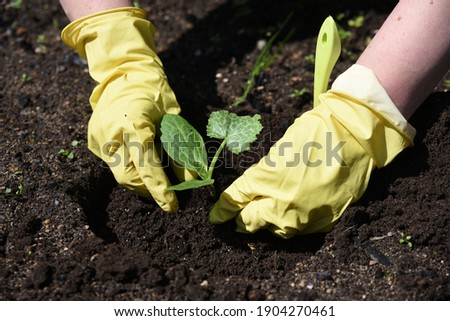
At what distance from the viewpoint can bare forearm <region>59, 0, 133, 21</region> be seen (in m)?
1.86

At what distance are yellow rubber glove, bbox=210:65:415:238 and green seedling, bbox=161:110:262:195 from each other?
9 cm

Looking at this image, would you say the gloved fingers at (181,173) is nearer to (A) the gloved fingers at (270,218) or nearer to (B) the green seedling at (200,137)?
(B) the green seedling at (200,137)

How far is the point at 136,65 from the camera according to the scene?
5.90 ft

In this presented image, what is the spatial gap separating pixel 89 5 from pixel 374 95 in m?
0.84

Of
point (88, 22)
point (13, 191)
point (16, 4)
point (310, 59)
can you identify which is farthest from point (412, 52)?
point (16, 4)

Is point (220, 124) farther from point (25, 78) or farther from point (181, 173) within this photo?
point (25, 78)

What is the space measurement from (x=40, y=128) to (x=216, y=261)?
2.42 feet

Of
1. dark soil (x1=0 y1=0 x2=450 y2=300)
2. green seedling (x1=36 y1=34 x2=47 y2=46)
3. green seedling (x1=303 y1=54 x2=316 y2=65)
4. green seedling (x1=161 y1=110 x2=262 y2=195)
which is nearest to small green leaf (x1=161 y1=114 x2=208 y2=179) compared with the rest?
green seedling (x1=161 y1=110 x2=262 y2=195)

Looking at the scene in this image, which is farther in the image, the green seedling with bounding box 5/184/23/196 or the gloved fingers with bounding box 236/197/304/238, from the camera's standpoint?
the green seedling with bounding box 5/184/23/196

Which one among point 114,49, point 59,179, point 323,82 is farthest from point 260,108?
point 59,179

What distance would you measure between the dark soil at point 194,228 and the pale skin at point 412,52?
0.39ft

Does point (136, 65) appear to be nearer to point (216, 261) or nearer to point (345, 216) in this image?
point (216, 261)

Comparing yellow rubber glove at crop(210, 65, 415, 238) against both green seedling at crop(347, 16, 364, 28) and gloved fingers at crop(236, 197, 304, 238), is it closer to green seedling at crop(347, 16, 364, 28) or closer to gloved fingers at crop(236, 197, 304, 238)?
gloved fingers at crop(236, 197, 304, 238)

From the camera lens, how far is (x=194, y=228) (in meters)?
1.67
